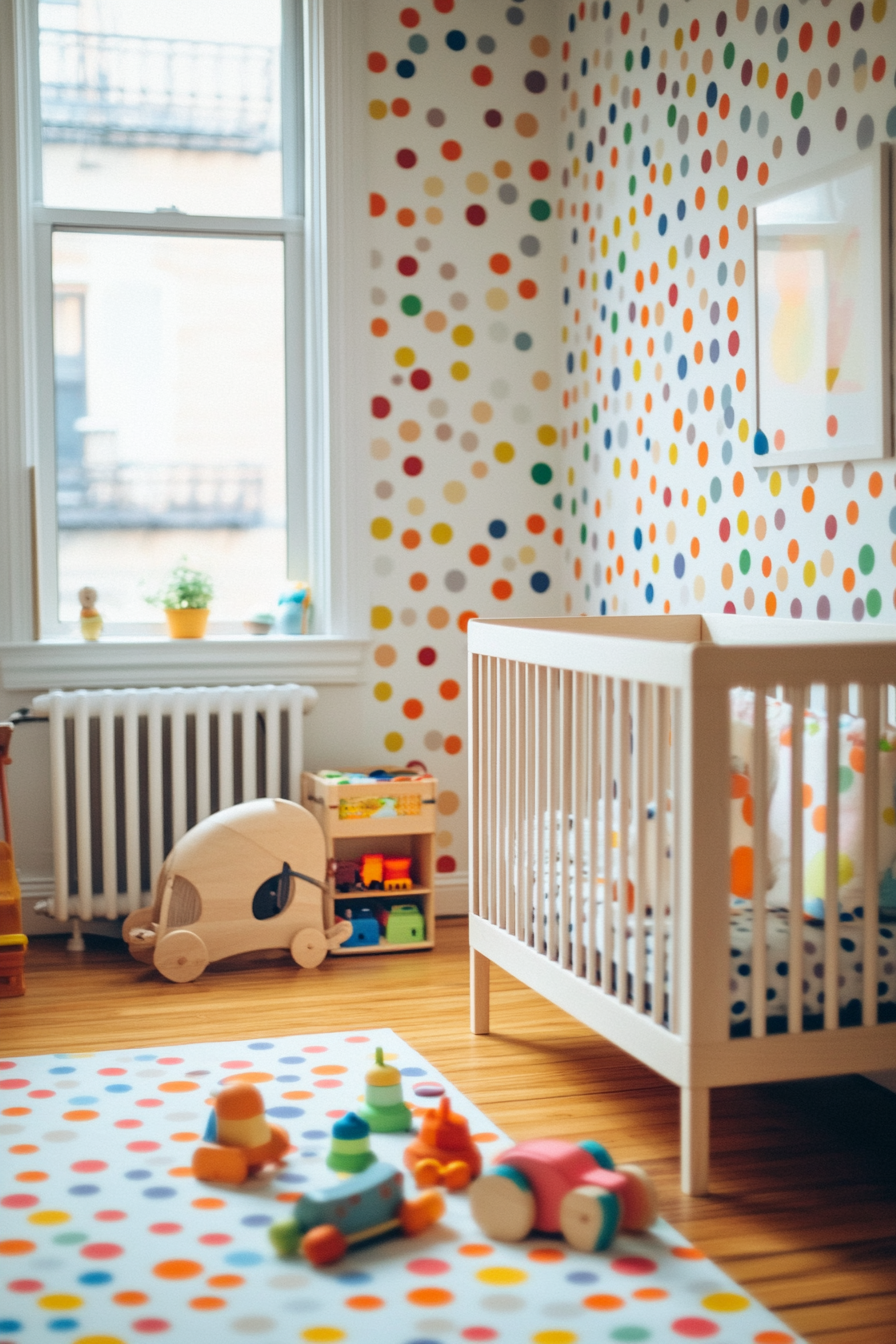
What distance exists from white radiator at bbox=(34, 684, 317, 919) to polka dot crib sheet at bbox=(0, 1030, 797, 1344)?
1132 mm

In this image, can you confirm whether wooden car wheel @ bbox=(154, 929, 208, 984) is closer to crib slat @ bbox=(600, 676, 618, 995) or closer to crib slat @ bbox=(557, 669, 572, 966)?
crib slat @ bbox=(557, 669, 572, 966)

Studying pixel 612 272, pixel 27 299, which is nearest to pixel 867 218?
pixel 612 272

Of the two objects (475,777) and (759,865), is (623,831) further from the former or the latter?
(475,777)

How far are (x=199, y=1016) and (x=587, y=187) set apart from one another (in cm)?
218

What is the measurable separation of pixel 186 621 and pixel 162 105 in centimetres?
129

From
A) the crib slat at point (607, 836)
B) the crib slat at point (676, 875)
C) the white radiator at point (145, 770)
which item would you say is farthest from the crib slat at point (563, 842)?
the white radiator at point (145, 770)

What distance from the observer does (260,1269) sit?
1633mm

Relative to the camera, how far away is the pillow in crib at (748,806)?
2.04 metres

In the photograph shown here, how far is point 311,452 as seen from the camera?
3.58 metres

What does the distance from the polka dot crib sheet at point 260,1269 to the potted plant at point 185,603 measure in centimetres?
151

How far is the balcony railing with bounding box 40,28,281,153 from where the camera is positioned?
340cm

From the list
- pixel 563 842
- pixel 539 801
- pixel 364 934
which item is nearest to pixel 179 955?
pixel 364 934

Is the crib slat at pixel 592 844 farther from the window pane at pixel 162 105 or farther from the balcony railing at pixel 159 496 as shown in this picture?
the window pane at pixel 162 105

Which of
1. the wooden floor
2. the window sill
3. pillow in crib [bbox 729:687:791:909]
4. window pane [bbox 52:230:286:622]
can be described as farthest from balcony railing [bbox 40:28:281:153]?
pillow in crib [bbox 729:687:791:909]
